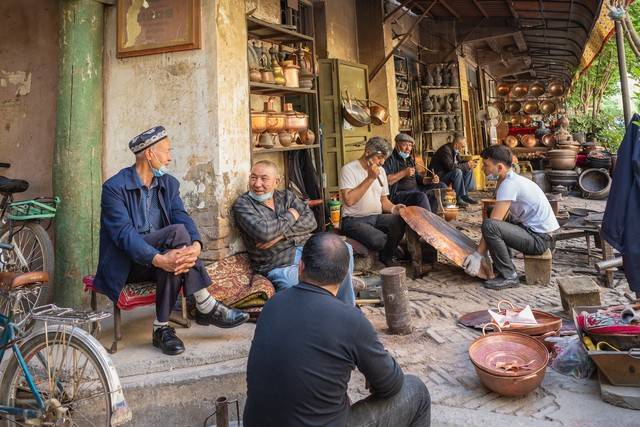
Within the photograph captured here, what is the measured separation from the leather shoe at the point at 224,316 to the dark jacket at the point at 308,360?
1591mm

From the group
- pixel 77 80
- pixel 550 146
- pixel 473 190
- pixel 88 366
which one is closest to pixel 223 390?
pixel 88 366

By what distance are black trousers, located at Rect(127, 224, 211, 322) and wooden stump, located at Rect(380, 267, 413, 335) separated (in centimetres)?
135

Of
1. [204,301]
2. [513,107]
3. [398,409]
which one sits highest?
[513,107]

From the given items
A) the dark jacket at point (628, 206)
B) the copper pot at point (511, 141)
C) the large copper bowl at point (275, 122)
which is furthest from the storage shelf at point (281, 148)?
the copper pot at point (511, 141)

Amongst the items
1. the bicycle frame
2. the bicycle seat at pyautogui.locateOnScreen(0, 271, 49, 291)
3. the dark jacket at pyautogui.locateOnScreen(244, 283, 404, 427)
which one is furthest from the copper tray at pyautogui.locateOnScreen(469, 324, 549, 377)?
the bicycle seat at pyautogui.locateOnScreen(0, 271, 49, 291)

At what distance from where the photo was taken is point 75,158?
4.23 m

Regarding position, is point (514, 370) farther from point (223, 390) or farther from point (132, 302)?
point (132, 302)

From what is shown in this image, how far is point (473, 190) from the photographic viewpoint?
12.5m

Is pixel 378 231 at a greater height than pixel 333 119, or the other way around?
pixel 333 119

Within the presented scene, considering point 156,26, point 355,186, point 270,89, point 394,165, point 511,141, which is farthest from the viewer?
point 511,141

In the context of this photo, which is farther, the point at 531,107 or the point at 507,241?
the point at 531,107

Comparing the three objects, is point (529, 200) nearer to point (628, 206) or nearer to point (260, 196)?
point (628, 206)

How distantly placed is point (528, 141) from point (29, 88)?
515 inches

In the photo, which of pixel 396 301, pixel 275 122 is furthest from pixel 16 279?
pixel 275 122
